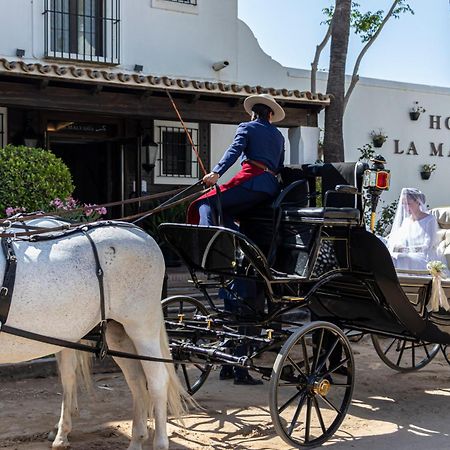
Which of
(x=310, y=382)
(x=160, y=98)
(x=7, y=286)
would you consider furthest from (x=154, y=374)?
(x=160, y=98)

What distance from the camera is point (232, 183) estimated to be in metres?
6.42

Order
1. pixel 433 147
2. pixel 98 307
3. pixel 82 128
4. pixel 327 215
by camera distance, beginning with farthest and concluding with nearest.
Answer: pixel 433 147
pixel 82 128
pixel 327 215
pixel 98 307

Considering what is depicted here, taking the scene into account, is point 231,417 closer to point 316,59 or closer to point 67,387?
point 67,387

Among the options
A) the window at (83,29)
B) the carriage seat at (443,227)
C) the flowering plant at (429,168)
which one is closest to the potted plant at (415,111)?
the flowering plant at (429,168)

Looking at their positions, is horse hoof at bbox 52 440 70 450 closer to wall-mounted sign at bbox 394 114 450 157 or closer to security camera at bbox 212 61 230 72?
security camera at bbox 212 61 230 72

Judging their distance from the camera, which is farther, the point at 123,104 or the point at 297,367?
the point at 123,104

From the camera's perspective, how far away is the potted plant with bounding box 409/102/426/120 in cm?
1658

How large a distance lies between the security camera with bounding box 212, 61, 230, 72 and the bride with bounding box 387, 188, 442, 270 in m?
7.31

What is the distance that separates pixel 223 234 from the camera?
19.1 feet

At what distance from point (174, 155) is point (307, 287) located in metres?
8.54

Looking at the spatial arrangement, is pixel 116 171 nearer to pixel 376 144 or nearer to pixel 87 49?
pixel 87 49

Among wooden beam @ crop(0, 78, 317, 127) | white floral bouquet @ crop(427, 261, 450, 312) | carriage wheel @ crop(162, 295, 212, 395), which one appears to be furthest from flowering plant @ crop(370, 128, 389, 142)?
white floral bouquet @ crop(427, 261, 450, 312)

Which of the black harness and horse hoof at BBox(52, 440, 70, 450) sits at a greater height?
the black harness

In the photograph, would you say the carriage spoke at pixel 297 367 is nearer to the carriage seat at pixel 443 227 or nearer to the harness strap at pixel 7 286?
the harness strap at pixel 7 286
